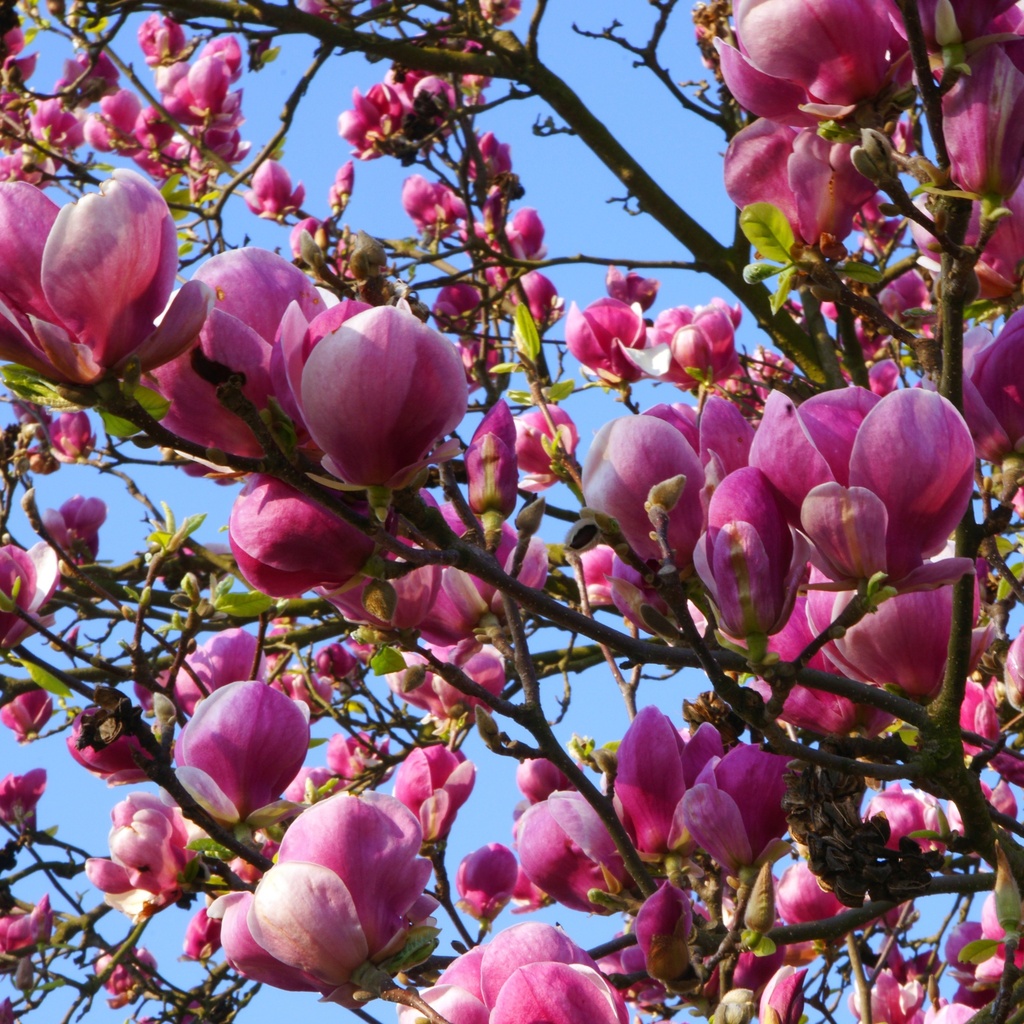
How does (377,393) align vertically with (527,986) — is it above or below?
above

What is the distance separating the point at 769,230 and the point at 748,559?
0.41 meters

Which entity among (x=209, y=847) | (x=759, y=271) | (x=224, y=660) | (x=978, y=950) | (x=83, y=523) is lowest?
(x=209, y=847)

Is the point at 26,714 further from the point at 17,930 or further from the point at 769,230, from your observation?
the point at 769,230

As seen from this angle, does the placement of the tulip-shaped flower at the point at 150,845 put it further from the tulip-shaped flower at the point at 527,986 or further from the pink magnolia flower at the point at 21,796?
the pink magnolia flower at the point at 21,796

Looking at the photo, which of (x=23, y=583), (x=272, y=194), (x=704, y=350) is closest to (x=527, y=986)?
(x=23, y=583)

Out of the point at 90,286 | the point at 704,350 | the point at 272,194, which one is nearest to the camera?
the point at 90,286

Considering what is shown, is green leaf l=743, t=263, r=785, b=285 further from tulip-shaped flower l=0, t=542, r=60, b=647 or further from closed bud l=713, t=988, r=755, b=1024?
tulip-shaped flower l=0, t=542, r=60, b=647

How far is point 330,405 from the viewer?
2.88 ft

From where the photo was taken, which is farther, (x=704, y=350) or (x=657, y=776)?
(x=704, y=350)

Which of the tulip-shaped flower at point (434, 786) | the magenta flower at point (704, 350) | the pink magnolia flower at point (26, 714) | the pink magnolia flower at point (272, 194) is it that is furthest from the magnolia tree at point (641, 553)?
the pink magnolia flower at point (272, 194)

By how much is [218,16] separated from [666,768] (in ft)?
8.61

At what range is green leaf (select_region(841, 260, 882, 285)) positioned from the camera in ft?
3.80

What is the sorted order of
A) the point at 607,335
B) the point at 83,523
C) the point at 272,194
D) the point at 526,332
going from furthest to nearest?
the point at 272,194 < the point at 83,523 < the point at 607,335 < the point at 526,332

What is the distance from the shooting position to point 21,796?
390 cm
